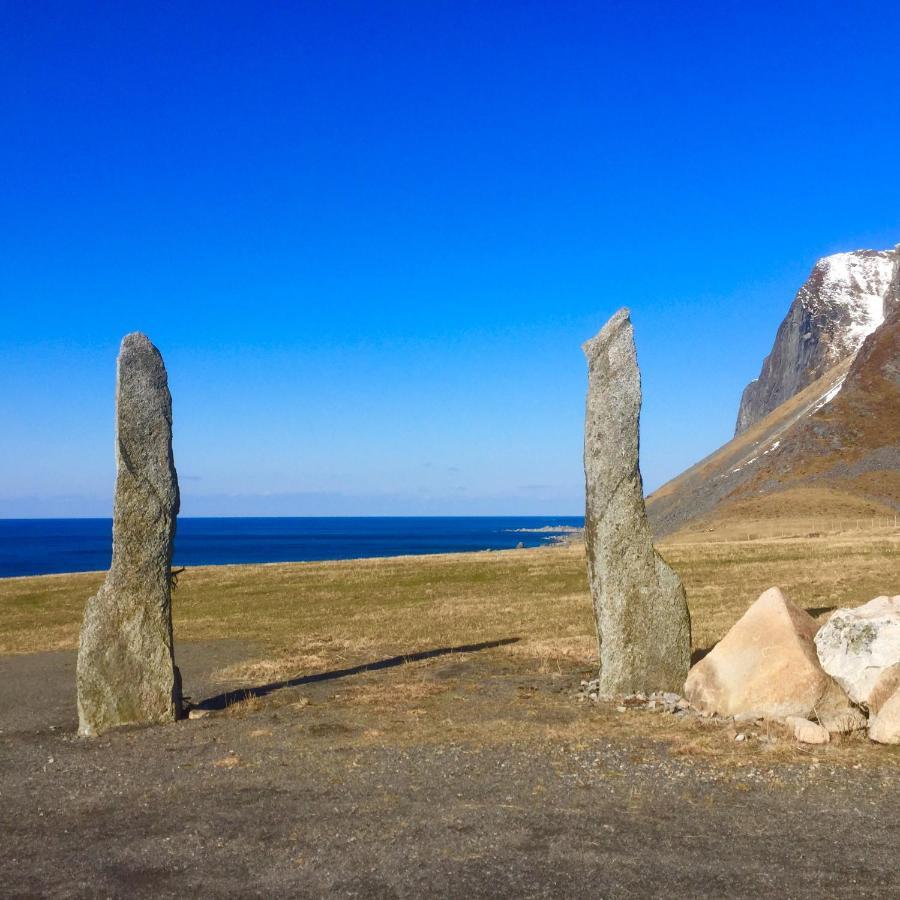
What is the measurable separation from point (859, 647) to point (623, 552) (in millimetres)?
4068

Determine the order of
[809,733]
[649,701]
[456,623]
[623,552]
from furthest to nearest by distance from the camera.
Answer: [456,623] < [623,552] < [649,701] < [809,733]

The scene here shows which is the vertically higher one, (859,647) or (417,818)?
Result: (859,647)

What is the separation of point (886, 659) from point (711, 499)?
103 meters

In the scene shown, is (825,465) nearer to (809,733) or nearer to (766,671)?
(766,671)

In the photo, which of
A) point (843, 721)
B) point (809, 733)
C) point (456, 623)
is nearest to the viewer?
point (809, 733)

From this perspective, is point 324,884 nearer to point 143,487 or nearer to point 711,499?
point 143,487

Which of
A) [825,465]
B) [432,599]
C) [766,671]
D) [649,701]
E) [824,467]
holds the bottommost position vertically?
[432,599]

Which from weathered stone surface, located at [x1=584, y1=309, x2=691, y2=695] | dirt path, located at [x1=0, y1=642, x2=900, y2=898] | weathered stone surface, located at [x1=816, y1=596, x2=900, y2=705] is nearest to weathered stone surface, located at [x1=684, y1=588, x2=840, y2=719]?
weathered stone surface, located at [x1=816, y1=596, x2=900, y2=705]

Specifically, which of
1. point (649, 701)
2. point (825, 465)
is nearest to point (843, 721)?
point (649, 701)

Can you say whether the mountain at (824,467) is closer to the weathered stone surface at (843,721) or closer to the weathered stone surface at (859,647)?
the weathered stone surface at (859,647)

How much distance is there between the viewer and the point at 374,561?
2158 inches

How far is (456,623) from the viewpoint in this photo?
26.2 metres

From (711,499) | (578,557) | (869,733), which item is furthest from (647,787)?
(711,499)

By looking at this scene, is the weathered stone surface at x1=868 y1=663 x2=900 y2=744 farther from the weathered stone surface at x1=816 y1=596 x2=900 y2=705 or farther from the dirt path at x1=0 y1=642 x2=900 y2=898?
the dirt path at x1=0 y1=642 x2=900 y2=898
